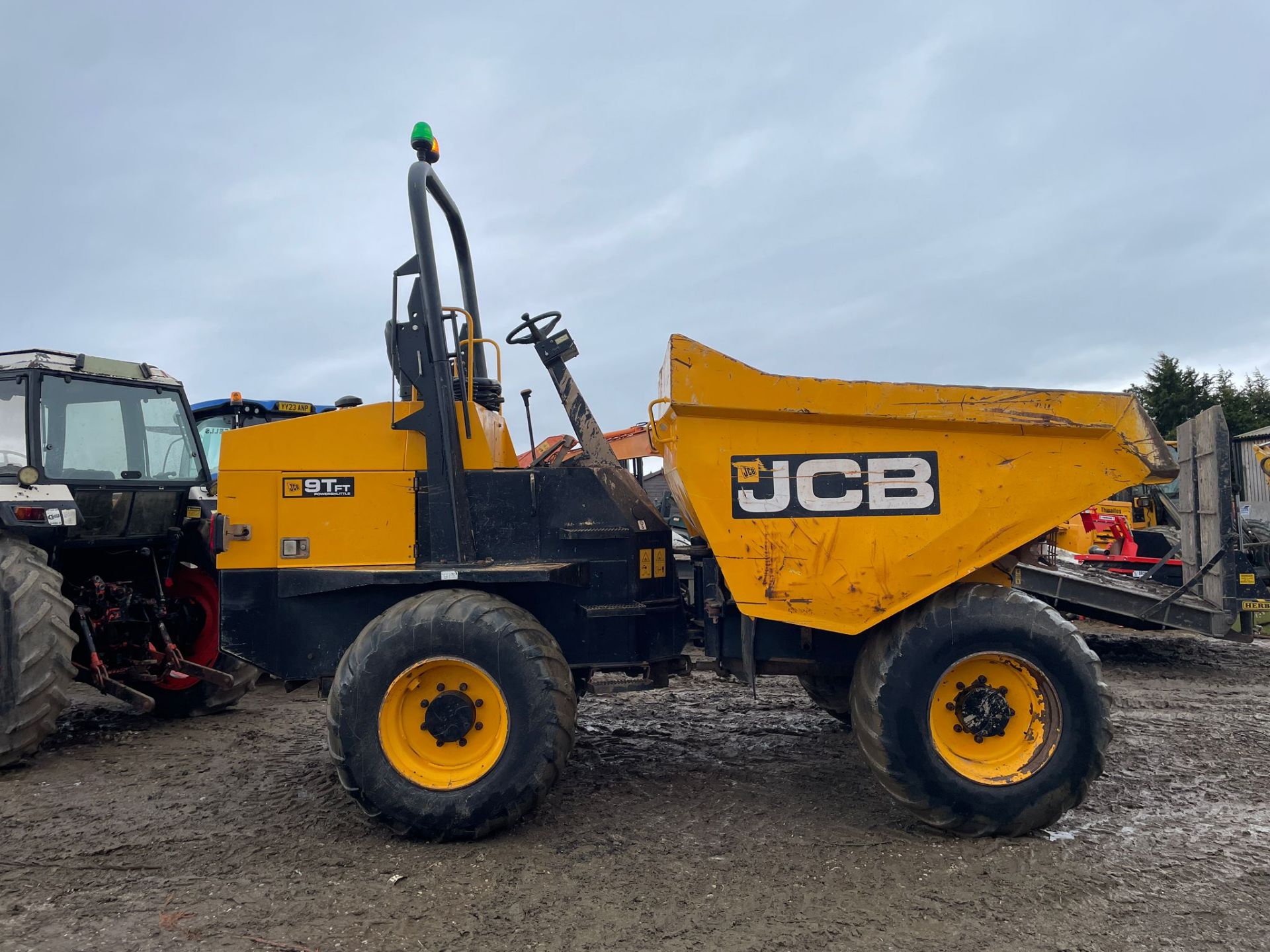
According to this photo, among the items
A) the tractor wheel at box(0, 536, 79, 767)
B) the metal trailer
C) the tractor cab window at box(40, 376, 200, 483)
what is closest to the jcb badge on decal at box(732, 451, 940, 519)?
the metal trailer

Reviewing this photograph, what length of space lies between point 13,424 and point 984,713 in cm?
589

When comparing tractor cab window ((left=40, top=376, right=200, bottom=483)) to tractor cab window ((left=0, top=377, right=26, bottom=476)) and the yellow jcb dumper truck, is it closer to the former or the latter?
tractor cab window ((left=0, top=377, right=26, bottom=476))

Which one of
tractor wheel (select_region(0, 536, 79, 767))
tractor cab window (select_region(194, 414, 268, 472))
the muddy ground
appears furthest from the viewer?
tractor cab window (select_region(194, 414, 268, 472))

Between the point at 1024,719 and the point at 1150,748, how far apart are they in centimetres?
191

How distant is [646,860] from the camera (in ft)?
12.2

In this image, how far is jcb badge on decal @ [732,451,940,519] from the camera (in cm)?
404

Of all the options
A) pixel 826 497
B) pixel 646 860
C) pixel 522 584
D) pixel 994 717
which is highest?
pixel 826 497

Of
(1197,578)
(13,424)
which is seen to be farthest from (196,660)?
(1197,578)

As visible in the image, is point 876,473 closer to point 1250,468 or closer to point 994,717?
point 994,717

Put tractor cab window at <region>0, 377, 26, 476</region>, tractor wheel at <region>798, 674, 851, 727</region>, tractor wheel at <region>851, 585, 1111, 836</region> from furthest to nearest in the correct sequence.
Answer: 1. tractor cab window at <region>0, 377, 26, 476</region>
2. tractor wheel at <region>798, 674, 851, 727</region>
3. tractor wheel at <region>851, 585, 1111, 836</region>

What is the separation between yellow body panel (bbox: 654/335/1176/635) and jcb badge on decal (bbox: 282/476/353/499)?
5.43ft

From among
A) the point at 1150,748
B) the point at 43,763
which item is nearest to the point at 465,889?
the point at 43,763

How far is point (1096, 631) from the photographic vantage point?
33.3 ft

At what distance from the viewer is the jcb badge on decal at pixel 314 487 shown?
4.35m
